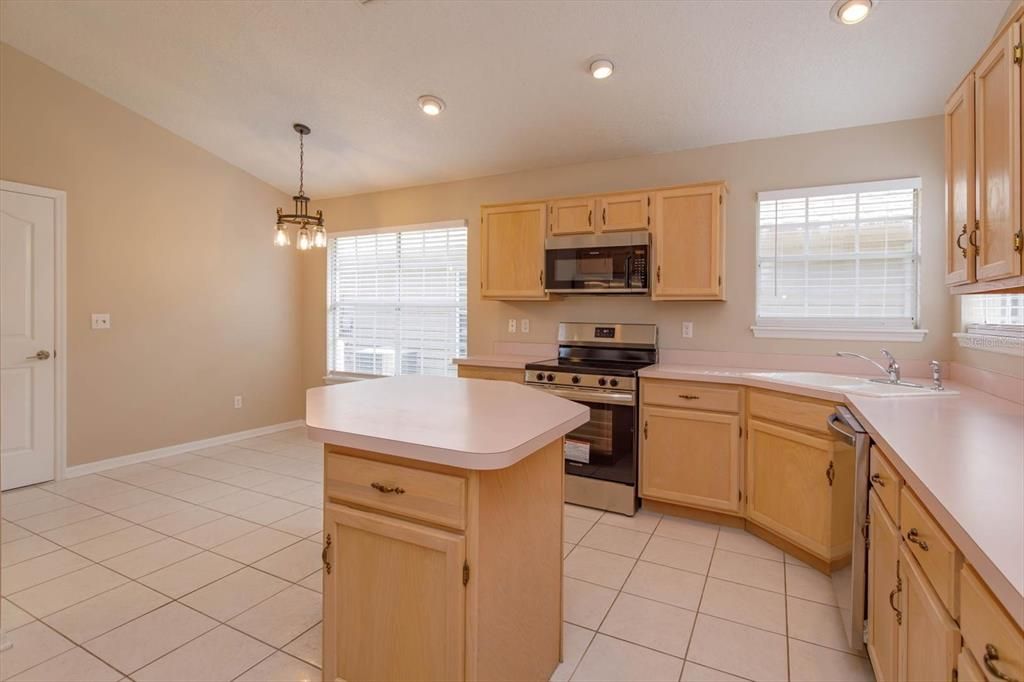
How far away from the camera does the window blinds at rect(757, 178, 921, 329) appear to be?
2.98m

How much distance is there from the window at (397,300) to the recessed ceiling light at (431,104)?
1.19 metres

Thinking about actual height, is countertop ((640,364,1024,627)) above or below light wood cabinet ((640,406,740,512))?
→ above

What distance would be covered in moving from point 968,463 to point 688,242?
7.36ft

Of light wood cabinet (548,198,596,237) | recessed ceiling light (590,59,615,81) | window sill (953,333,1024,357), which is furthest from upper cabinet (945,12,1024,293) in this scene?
light wood cabinet (548,198,596,237)

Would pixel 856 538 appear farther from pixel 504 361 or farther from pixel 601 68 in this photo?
pixel 601 68

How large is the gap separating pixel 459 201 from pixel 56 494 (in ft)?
12.3

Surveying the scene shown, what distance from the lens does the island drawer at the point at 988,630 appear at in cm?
73

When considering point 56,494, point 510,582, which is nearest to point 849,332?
point 510,582

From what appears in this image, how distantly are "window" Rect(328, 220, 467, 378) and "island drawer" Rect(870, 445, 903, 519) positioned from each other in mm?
3362

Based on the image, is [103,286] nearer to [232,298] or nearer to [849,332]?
[232,298]

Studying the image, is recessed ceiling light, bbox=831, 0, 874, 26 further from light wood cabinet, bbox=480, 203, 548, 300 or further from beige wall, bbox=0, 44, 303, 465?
beige wall, bbox=0, 44, 303, 465

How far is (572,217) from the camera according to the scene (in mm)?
3609

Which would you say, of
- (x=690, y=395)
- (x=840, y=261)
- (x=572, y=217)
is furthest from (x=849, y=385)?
(x=572, y=217)

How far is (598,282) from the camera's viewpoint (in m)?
3.51
